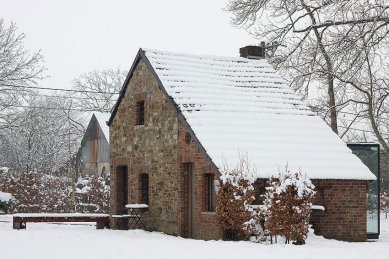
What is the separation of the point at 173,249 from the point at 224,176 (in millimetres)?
3146

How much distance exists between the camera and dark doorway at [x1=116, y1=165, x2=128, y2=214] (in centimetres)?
2591

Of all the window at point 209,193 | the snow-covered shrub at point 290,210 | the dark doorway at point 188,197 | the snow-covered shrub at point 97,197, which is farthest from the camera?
the snow-covered shrub at point 97,197

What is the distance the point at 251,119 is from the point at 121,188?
6.30 metres

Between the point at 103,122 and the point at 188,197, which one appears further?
the point at 103,122

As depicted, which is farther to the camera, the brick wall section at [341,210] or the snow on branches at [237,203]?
the brick wall section at [341,210]

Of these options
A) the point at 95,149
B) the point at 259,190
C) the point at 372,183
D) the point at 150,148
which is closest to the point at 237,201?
the point at 259,190

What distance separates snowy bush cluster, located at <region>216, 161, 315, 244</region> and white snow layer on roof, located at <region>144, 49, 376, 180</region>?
3.14ft

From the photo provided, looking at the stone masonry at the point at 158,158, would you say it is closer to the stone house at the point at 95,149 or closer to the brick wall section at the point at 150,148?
the brick wall section at the point at 150,148

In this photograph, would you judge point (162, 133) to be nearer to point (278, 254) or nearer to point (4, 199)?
point (4, 199)

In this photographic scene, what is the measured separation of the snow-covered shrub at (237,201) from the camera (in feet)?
60.3

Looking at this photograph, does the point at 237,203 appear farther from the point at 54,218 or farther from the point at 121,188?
the point at 121,188

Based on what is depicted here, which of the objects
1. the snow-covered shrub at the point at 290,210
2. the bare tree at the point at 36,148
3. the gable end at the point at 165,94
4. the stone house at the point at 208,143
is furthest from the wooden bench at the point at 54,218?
the bare tree at the point at 36,148

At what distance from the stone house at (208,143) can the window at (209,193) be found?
29 mm

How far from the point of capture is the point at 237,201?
60.2 feet
